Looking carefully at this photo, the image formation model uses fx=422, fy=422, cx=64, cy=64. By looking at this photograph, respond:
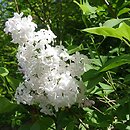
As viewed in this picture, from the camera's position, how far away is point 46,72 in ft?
5.44

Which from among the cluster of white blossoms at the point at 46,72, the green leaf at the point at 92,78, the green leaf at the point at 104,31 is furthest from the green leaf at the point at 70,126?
the green leaf at the point at 104,31

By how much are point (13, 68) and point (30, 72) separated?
8.02 feet

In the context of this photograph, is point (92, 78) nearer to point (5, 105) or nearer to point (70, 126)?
point (70, 126)

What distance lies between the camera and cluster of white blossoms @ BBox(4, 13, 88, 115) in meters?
1.65

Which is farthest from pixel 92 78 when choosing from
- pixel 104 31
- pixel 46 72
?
pixel 104 31

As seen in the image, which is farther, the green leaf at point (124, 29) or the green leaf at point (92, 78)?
the green leaf at point (92, 78)

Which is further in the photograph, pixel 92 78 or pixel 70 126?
→ pixel 70 126

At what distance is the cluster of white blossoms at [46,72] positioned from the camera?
1.65m

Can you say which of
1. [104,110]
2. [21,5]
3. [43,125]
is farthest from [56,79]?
[21,5]

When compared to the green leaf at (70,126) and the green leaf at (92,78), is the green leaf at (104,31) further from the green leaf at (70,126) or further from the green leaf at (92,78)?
the green leaf at (70,126)

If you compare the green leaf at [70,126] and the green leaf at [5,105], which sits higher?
the green leaf at [5,105]

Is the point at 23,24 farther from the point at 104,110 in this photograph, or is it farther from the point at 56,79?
the point at 104,110

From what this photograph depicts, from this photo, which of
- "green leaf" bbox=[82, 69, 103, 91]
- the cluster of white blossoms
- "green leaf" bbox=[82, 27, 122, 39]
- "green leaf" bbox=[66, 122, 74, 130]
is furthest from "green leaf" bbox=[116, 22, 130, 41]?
"green leaf" bbox=[66, 122, 74, 130]

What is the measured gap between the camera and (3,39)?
15.1 feet
